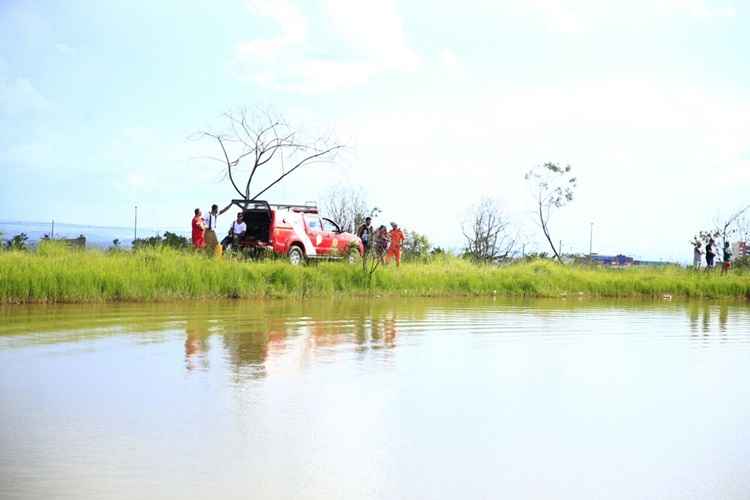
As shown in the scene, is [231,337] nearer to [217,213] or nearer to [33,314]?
[33,314]

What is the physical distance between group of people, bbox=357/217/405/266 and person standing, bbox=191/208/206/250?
18.5 feet

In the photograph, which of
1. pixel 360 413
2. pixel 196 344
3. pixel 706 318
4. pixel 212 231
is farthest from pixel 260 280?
pixel 360 413

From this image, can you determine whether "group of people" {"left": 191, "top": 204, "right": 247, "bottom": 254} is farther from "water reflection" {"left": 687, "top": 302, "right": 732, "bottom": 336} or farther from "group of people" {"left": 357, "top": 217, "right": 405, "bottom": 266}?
"water reflection" {"left": 687, "top": 302, "right": 732, "bottom": 336}

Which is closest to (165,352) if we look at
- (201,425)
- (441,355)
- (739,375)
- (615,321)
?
(441,355)

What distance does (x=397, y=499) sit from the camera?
6027 mm

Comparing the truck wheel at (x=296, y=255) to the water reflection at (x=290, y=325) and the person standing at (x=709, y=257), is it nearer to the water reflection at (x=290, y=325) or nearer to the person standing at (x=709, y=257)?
the water reflection at (x=290, y=325)

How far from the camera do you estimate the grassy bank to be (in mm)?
19672

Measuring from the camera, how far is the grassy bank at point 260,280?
64.5ft

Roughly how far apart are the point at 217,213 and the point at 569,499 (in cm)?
2083

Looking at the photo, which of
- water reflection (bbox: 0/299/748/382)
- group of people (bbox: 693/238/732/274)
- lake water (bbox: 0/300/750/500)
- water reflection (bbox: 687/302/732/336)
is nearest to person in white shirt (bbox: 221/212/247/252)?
water reflection (bbox: 0/299/748/382)

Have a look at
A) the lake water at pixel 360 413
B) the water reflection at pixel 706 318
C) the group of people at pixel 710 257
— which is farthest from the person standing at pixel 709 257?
the lake water at pixel 360 413

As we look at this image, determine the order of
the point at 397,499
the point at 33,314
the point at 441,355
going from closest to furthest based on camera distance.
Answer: the point at 397,499, the point at 441,355, the point at 33,314

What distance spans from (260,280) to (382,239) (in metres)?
7.64

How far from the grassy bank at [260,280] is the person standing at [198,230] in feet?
7.51
